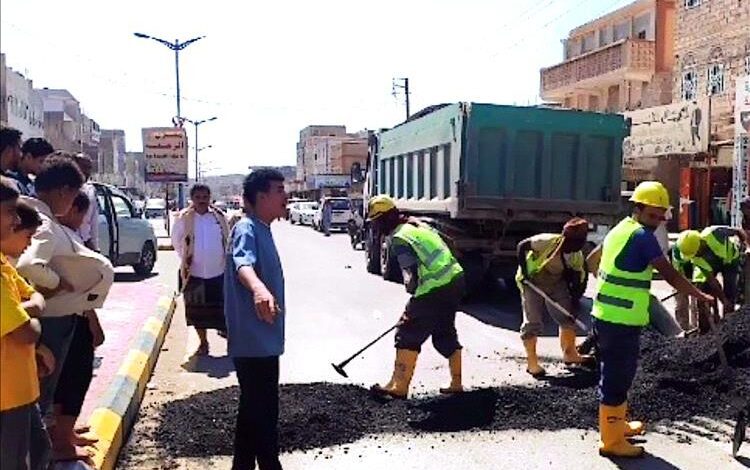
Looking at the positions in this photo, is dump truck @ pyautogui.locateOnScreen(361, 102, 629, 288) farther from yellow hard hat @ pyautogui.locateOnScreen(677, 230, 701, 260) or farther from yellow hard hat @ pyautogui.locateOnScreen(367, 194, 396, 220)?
yellow hard hat @ pyautogui.locateOnScreen(367, 194, 396, 220)

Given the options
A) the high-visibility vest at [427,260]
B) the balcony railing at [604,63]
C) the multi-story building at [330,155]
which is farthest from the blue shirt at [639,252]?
the multi-story building at [330,155]

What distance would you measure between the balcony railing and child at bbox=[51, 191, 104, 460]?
33434 millimetres

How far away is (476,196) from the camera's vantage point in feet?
35.6

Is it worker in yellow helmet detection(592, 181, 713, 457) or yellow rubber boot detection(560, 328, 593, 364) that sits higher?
worker in yellow helmet detection(592, 181, 713, 457)

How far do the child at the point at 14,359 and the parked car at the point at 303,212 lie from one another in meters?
36.3

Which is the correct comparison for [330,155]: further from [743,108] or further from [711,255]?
[711,255]

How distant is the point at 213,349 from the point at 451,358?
2.97 metres

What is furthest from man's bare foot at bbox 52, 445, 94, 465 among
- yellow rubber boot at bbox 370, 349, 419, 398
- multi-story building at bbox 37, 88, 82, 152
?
multi-story building at bbox 37, 88, 82, 152

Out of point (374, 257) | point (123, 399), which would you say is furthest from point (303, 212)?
point (123, 399)

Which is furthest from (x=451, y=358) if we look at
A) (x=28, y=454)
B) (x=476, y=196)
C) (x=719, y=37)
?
(x=719, y=37)

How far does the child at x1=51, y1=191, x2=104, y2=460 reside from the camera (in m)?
4.18

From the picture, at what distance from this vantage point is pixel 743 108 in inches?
605

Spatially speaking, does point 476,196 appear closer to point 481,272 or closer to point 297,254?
point 481,272

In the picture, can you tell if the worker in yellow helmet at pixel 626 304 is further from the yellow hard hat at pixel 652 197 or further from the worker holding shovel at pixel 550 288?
the worker holding shovel at pixel 550 288
